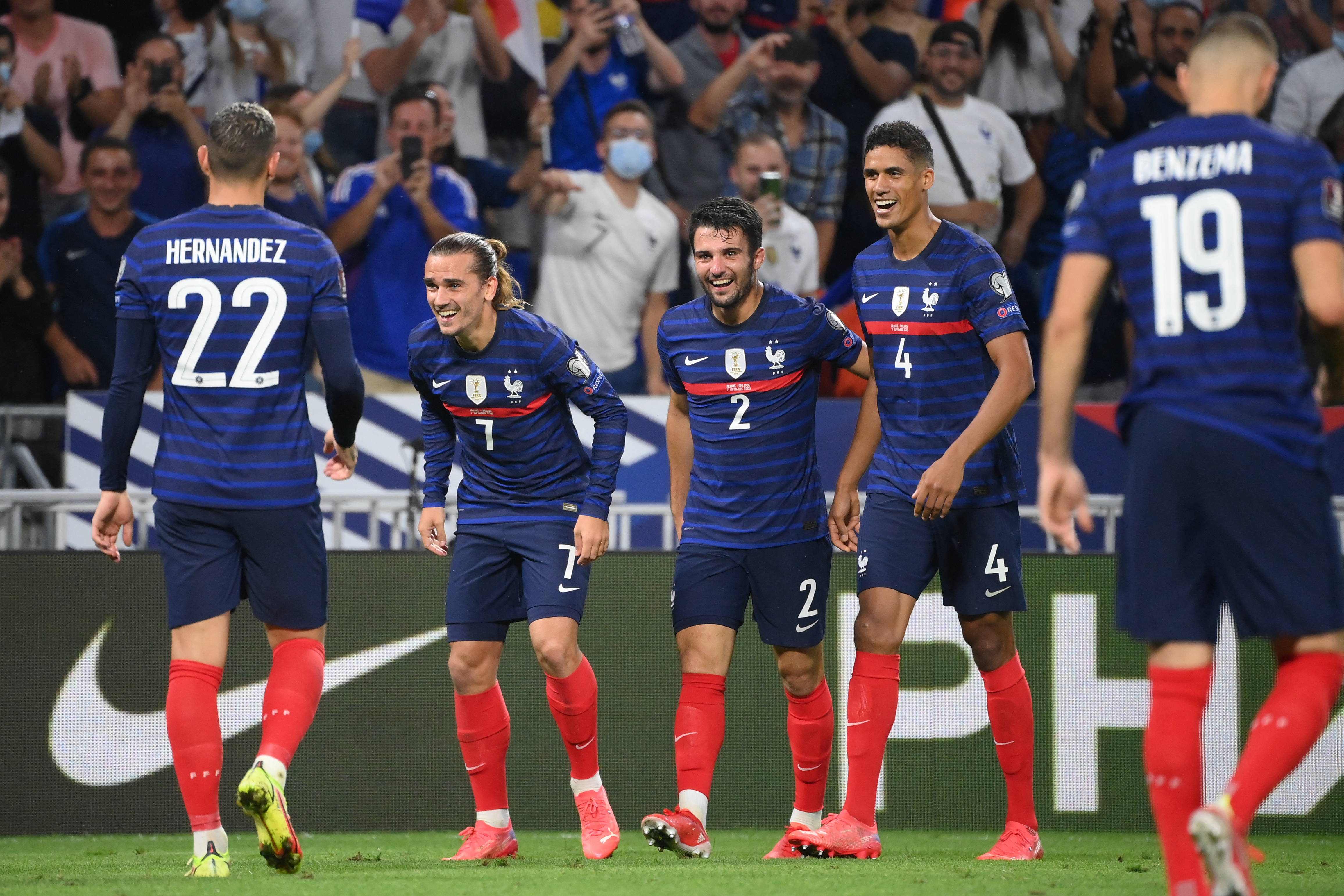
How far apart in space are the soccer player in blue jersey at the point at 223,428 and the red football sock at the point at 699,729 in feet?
3.86

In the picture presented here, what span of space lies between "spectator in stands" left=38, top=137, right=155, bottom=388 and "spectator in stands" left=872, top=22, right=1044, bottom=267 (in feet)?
15.2

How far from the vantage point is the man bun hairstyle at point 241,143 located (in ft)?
13.6

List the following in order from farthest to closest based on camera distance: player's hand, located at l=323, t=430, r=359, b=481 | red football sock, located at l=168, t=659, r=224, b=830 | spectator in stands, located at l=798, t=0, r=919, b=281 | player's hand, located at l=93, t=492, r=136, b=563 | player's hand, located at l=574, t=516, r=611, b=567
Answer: spectator in stands, located at l=798, t=0, r=919, b=281 → player's hand, located at l=574, t=516, r=611, b=567 → player's hand, located at l=323, t=430, r=359, b=481 → player's hand, located at l=93, t=492, r=136, b=563 → red football sock, located at l=168, t=659, r=224, b=830

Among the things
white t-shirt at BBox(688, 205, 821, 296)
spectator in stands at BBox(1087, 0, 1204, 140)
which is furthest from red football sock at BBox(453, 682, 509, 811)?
spectator in stands at BBox(1087, 0, 1204, 140)

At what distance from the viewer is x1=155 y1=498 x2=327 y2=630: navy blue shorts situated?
13.5 ft

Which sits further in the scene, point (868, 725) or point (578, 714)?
point (578, 714)

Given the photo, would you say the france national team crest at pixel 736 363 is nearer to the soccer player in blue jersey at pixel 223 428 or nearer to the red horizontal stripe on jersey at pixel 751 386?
the red horizontal stripe on jersey at pixel 751 386

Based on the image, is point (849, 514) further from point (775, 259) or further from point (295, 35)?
point (295, 35)

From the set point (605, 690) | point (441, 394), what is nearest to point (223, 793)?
point (605, 690)

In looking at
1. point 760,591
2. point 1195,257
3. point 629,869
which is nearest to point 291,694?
point 629,869

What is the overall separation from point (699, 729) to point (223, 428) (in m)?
1.73

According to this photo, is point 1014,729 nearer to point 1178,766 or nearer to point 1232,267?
point 1178,766

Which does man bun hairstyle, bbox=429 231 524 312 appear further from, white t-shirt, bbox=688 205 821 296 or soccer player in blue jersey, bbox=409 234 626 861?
white t-shirt, bbox=688 205 821 296

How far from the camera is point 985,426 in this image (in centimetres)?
451
